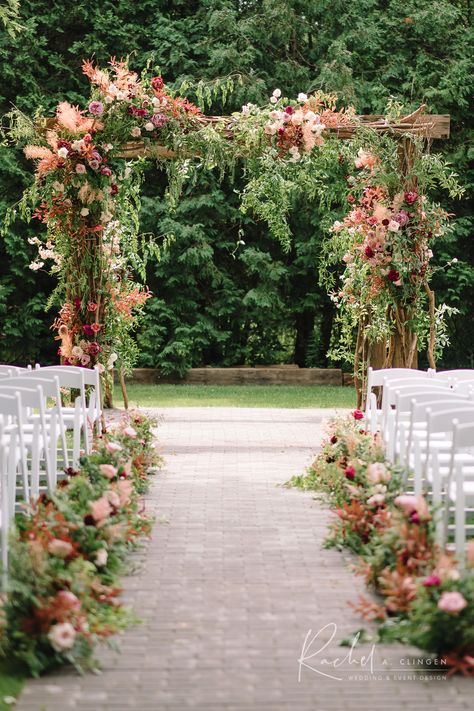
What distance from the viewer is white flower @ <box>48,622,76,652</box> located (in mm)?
4152

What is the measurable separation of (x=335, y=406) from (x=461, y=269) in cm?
660

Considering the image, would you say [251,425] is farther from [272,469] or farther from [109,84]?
[109,84]

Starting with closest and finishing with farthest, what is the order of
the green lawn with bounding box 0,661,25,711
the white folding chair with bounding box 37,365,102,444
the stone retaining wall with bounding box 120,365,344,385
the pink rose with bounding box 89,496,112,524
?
the green lawn with bounding box 0,661,25,711
the pink rose with bounding box 89,496,112,524
the white folding chair with bounding box 37,365,102,444
the stone retaining wall with bounding box 120,365,344,385

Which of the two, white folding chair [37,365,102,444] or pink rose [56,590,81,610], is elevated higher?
white folding chair [37,365,102,444]

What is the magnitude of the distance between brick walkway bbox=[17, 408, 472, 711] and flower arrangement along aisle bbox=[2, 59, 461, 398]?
Answer: 137 inches

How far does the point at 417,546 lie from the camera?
16.1 feet

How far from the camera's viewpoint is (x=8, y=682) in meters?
4.08

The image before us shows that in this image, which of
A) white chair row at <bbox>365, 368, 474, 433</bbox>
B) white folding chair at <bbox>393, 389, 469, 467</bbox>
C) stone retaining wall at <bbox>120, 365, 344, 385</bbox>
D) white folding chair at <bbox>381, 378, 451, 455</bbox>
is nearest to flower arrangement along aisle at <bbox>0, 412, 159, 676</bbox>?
white folding chair at <bbox>393, 389, 469, 467</bbox>

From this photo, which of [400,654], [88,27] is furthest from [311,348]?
[400,654]

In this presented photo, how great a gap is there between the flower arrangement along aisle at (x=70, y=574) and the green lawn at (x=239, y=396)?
390 inches

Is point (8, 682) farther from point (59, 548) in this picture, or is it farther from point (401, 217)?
point (401, 217)

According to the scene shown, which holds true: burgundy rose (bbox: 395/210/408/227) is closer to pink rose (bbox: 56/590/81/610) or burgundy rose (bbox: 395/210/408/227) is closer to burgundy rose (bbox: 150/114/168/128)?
burgundy rose (bbox: 150/114/168/128)

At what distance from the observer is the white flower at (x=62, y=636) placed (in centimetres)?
415
